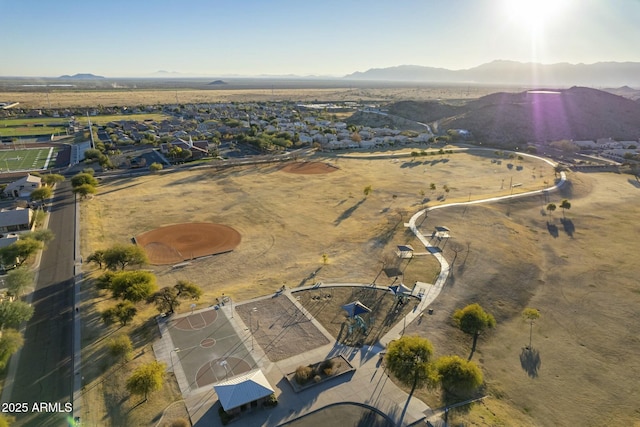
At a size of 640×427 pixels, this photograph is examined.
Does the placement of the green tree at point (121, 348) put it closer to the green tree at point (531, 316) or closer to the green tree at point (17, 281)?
the green tree at point (17, 281)

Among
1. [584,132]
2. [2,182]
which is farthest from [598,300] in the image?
[584,132]

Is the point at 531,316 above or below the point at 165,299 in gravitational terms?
below

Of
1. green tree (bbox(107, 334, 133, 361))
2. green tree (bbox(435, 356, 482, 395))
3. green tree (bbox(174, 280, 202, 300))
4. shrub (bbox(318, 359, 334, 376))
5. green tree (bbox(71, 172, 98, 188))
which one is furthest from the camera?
green tree (bbox(71, 172, 98, 188))

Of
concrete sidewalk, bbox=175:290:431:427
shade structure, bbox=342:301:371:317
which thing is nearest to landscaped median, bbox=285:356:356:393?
concrete sidewalk, bbox=175:290:431:427

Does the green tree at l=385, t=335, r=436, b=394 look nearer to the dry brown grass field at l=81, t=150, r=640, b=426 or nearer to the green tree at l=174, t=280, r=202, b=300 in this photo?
the dry brown grass field at l=81, t=150, r=640, b=426

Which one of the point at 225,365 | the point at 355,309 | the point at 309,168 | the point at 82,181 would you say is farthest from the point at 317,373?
the point at 309,168

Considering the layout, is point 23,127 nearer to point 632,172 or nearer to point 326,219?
point 326,219

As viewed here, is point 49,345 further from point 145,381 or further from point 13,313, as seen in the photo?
point 145,381
